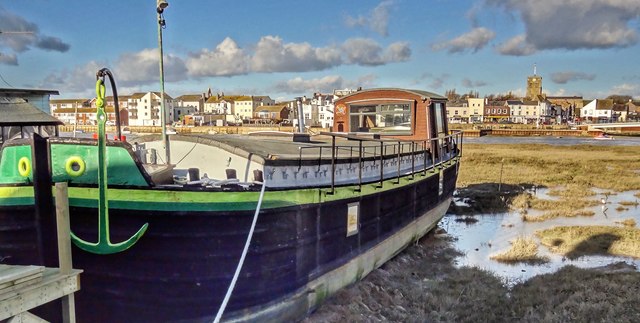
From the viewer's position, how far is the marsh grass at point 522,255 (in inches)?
535

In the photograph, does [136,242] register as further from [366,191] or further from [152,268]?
[366,191]

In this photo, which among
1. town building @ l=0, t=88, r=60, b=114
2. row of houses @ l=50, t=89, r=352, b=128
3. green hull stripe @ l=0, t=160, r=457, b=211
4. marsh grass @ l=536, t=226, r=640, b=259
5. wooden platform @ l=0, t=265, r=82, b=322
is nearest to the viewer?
wooden platform @ l=0, t=265, r=82, b=322

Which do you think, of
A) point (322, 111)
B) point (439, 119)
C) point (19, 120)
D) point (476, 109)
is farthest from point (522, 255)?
point (476, 109)

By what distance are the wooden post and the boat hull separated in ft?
2.78

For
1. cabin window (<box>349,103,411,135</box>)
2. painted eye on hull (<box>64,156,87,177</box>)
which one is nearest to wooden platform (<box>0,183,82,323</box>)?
painted eye on hull (<box>64,156,87,177</box>)

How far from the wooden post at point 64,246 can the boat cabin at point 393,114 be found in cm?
1076

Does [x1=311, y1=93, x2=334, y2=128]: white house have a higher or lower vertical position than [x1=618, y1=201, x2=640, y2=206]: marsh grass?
higher

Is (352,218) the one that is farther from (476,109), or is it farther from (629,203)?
(476,109)

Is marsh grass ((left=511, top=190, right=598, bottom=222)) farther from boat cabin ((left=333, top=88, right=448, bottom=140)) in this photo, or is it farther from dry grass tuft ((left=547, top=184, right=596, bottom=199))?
boat cabin ((left=333, top=88, right=448, bottom=140))

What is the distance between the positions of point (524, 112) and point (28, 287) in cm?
15495

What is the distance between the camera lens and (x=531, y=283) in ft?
36.4

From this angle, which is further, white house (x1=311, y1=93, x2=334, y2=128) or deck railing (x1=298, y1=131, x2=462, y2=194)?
white house (x1=311, y1=93, x2=334, y2=128)

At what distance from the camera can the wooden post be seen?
16.9 ft

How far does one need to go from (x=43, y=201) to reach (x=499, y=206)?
19894mm
